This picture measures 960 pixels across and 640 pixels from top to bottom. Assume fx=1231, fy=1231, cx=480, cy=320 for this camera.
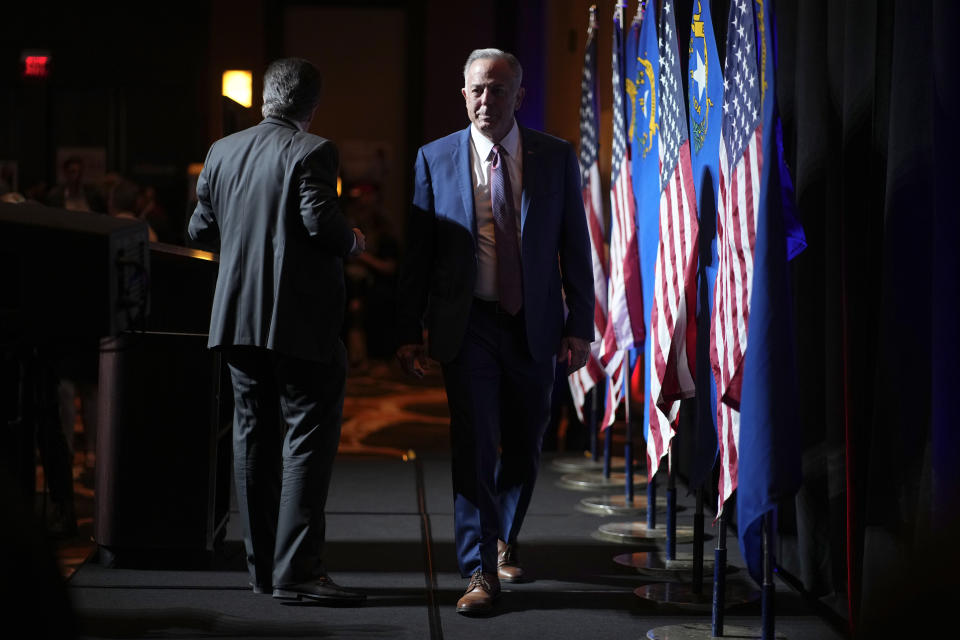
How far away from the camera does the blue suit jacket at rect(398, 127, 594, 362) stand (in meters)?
3.80

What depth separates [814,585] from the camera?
4.00 meters

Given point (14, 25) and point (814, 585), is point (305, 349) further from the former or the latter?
point (14, 25)

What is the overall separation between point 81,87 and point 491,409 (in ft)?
38.7

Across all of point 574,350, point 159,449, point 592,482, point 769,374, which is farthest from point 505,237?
point 592,482

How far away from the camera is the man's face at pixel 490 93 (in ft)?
12.4

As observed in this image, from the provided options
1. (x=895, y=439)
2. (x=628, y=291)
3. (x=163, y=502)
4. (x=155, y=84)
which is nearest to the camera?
(x=895, y=439)

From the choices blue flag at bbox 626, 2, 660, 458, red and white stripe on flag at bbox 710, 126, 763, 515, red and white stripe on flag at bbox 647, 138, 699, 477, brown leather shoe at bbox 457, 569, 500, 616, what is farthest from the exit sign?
red and white stripe on flag at bbox 710, 126, 763, 515

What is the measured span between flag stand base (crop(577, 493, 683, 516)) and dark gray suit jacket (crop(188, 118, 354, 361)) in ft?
6.98

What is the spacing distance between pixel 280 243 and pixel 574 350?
996 mm

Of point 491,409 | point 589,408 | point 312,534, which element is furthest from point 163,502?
point 589,408

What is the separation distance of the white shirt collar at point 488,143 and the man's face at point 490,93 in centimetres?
4

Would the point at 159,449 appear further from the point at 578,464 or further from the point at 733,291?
the point at 578,464

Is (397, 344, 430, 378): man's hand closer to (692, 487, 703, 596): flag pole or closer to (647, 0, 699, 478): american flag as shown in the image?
(647, 0, 699, 478): american flag

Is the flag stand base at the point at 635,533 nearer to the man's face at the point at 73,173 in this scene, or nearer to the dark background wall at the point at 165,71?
the man's face at the point at 73,173
